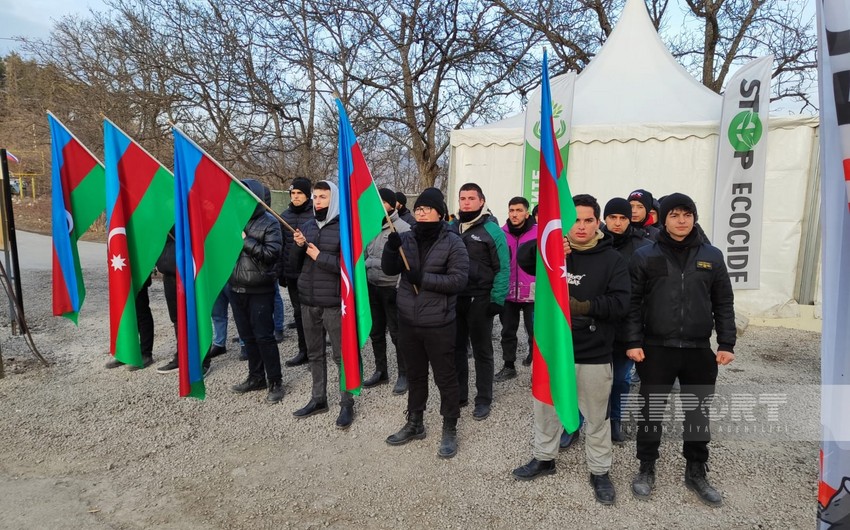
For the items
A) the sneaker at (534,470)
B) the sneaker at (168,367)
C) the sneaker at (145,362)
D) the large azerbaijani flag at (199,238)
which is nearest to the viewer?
the sneaker at (534,470)

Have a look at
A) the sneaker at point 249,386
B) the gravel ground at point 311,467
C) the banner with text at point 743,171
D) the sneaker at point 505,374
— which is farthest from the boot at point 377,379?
the banner with text at point 743,171

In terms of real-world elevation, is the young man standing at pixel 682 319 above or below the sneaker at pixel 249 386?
above

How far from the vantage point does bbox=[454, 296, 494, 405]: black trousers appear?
424 centimetres

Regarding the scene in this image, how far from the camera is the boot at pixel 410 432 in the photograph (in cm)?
368

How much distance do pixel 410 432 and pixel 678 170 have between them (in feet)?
19.2

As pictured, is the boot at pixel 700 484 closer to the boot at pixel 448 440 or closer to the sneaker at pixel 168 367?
the boot at pixel 448 440

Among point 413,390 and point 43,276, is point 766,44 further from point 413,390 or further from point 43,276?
point 43,276

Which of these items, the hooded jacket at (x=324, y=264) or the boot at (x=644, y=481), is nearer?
the boot at (x=644, y=481)

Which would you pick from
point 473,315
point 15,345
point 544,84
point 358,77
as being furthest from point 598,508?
point 358,77

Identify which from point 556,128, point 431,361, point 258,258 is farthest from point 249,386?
point 556,128

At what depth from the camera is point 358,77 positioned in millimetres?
15594

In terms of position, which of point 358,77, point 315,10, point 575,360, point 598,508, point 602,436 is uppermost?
point 315,10

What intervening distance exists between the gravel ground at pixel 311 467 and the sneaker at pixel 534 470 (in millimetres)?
49

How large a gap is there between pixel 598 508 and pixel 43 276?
473 inches
